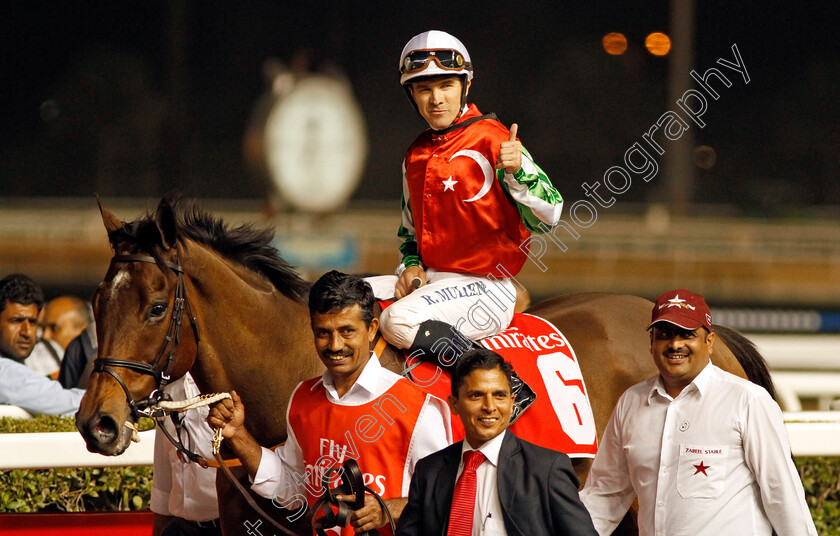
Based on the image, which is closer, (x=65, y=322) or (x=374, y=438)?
(x=374, y=438)

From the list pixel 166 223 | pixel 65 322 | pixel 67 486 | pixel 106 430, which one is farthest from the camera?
pixel 65 322

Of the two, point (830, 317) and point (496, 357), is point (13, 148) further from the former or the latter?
point (496, 357)

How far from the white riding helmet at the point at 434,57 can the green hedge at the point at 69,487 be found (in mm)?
2163

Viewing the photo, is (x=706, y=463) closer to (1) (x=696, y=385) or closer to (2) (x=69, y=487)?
(1) (x=696, y=385)

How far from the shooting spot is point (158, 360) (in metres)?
2.65

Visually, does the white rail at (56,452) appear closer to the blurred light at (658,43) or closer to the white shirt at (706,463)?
the white shirt at (706,463)

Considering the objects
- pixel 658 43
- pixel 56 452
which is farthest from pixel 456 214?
pixel 658 43

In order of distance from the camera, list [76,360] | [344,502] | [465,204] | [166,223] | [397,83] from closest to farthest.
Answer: [344,502]
[166,223]
[465,204]
[76,360]
[397,83]

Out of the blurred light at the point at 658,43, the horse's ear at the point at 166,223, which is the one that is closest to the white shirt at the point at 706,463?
the horse's ear at the point at 166,223

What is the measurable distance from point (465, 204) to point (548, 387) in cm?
70

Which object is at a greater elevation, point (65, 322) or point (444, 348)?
point (65, 322)

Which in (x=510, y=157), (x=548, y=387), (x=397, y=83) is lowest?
(x=548, y=387)

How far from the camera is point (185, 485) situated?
317cm

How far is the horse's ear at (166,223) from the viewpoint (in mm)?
2703
